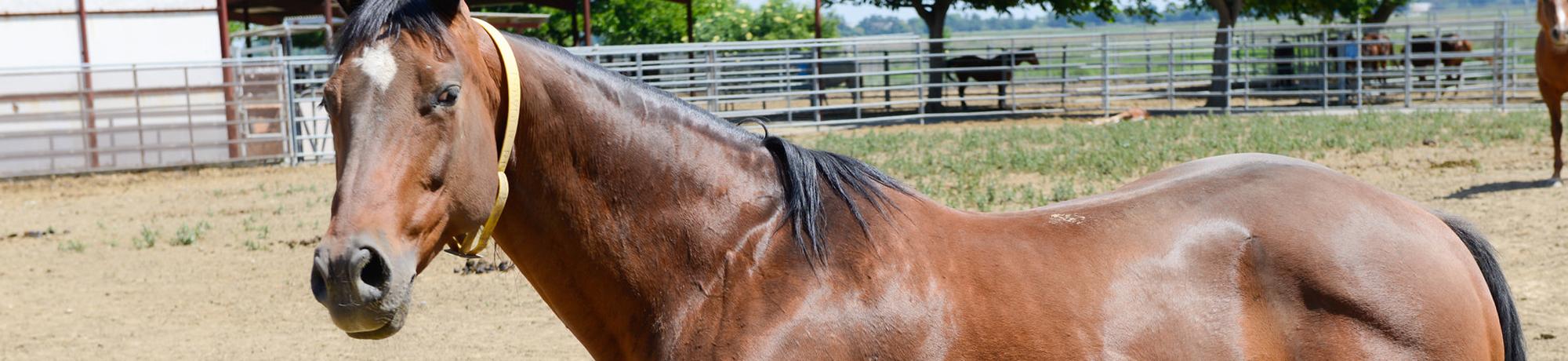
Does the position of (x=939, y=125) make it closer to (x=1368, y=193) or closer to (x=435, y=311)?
(x=435, y=311)

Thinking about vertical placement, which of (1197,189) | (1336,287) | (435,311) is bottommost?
(435,311)

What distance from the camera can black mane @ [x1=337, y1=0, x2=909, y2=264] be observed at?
1.86 metres

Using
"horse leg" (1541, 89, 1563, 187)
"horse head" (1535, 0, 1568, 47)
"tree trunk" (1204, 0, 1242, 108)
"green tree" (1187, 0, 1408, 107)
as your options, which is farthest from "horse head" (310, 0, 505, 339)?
"green tree" (1187, 0, 1408, 107)

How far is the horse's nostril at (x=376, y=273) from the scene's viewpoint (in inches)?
67.4

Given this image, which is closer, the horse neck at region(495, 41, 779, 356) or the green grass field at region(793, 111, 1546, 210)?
the horse neck at region(495, 41, 779, 356)

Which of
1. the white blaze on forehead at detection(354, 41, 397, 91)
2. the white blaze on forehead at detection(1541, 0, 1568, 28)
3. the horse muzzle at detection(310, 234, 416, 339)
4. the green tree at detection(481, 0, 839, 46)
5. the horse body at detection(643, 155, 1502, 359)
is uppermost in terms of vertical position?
the green tree at detection(481, 0, 839, 46)

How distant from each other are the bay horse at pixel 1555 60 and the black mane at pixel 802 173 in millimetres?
7659

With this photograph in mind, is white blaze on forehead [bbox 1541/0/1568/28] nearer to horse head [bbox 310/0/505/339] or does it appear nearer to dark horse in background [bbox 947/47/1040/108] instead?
horse head [bbox 310/0/505/339]

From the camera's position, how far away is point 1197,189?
7.80 ft

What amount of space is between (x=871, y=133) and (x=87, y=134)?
28.2 feet

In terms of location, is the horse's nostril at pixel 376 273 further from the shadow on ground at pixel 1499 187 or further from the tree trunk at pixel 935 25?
the tree trunk at pixel 935 25

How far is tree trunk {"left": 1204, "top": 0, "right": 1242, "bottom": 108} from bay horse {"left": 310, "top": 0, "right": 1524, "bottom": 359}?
1450cm

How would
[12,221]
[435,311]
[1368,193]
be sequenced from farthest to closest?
[12,221]
[435,311]
[1368,193]

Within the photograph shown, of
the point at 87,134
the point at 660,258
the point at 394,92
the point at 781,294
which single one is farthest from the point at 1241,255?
the point at 87,134
